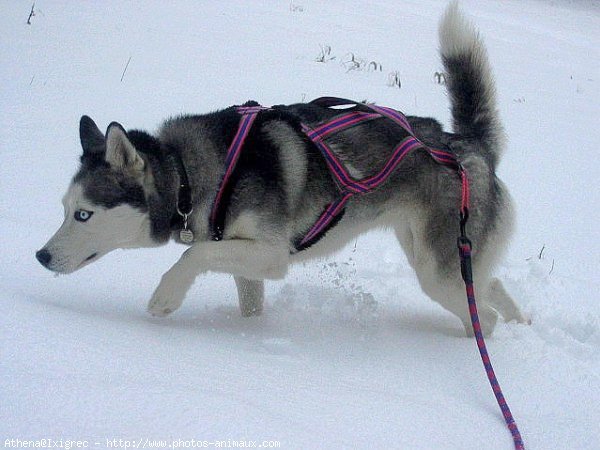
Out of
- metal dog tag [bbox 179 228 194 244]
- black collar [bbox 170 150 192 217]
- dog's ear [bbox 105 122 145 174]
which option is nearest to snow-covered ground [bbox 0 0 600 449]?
metal dog tag [bbox 179 228 194 244]

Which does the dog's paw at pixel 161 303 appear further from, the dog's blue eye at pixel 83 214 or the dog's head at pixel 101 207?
the dog's blue eye at pixel 83 214

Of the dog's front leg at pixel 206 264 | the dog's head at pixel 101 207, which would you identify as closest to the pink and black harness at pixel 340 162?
the dog's front leg at pixel 206 264

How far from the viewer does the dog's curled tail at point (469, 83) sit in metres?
2.85

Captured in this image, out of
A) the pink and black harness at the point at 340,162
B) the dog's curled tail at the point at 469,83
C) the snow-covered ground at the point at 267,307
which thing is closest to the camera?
the snow-covered ground at the point at 267,307

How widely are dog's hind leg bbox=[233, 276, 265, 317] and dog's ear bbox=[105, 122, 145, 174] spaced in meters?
0.78

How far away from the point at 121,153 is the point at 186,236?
47 centimetres

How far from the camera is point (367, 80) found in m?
6.79

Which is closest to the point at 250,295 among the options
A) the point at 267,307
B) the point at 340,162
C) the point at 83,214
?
the point at 267,307

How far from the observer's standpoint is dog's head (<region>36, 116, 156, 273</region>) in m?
2.47

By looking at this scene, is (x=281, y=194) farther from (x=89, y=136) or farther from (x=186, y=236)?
(x=89, y=136)

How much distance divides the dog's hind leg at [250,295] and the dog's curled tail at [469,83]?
132cm

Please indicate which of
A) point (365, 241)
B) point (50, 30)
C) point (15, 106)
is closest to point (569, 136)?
point (365, 241)

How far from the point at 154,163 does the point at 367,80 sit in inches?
182

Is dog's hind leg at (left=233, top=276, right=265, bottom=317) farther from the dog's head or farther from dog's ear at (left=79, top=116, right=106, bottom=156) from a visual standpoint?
dog's ear at (left=79, top=116, right=106, bottom=156)
